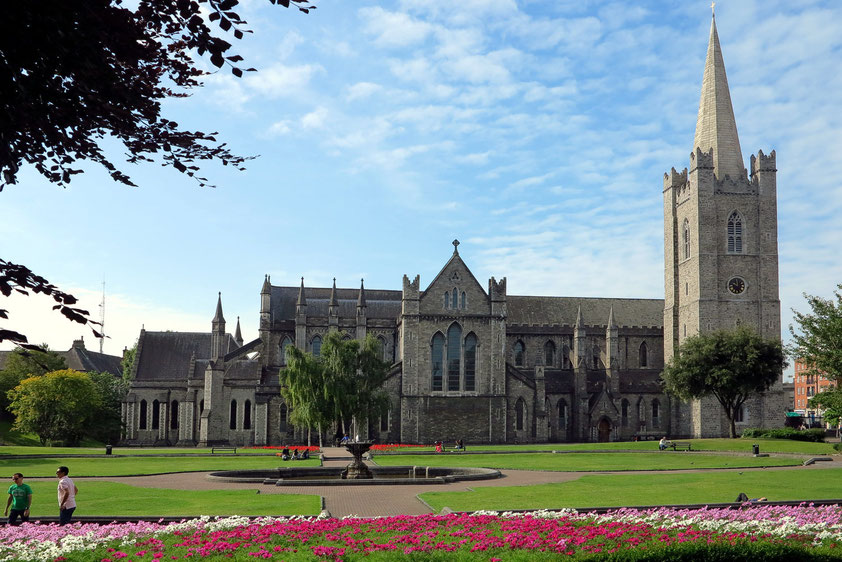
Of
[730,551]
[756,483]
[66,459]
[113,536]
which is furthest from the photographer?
[66,459]

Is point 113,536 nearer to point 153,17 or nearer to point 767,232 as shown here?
point 153,17

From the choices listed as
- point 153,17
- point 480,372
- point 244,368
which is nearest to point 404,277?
point 480,372

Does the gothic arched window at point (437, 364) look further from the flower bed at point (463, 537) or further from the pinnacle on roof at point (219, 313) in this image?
the flower bed at point (463, 537)

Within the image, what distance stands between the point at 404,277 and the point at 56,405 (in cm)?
3306

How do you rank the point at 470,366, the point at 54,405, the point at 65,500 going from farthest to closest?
the point at 470,366
the point at 54,405
the point at 65,500

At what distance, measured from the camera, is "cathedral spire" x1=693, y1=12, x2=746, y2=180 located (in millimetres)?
84500

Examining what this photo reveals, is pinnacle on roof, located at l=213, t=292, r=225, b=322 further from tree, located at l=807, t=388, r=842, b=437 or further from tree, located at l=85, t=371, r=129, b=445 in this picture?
tree, located at l=807, t=388, r=842, b=437

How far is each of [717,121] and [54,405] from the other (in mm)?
70311

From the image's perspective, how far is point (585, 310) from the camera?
305 ft

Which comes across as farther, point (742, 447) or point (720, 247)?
point (720, 247)

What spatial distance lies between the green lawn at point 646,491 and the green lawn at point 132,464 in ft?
60.6

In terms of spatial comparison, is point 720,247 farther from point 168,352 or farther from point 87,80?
point 87,80

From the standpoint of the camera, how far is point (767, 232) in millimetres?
82562

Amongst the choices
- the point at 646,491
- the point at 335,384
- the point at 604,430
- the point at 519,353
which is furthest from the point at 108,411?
the point at 646,491
